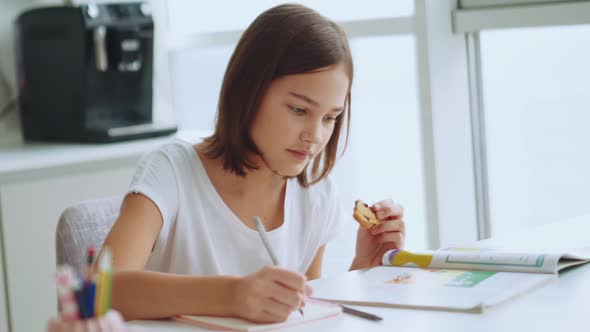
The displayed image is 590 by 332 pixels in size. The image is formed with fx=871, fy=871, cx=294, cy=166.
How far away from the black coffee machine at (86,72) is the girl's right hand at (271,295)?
1693mm

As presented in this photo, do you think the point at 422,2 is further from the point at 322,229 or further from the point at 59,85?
the point at 59,85

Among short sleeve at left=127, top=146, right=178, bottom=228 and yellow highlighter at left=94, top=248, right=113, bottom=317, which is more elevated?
short sleeve at left=127, top=146, right=178, bottom=228

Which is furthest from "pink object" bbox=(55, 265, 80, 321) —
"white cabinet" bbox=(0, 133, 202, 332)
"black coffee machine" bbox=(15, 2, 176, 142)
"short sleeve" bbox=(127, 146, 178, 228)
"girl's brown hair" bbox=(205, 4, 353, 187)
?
"black coffee machine" bbox=(15, 2, 176, 142)

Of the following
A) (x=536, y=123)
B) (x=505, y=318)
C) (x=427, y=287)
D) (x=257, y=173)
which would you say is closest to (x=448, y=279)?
(x=427, y=287)

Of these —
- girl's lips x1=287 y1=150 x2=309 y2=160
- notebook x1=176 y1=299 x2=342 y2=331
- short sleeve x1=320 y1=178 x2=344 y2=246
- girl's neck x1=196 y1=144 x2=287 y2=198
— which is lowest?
notebook x1=176 y1=299 x2=342 y2=331

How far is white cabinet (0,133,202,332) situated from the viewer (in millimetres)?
2383

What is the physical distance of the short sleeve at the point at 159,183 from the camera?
1410 mm

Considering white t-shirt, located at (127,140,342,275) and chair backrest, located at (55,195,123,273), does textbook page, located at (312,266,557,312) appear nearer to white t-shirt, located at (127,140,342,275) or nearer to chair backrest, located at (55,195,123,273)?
white t-shirt, located at (127,140,342,275)

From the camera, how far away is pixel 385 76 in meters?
2.57

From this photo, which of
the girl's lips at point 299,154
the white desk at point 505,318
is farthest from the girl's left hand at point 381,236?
the white desk at point 505,318

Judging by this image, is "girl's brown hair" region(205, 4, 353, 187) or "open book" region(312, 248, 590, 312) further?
"girl's brown hair" region(205, 4, 353, 187)

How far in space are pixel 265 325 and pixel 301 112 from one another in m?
0.41

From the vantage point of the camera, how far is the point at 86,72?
8.89ft

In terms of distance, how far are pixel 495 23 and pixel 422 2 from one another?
0.20m
